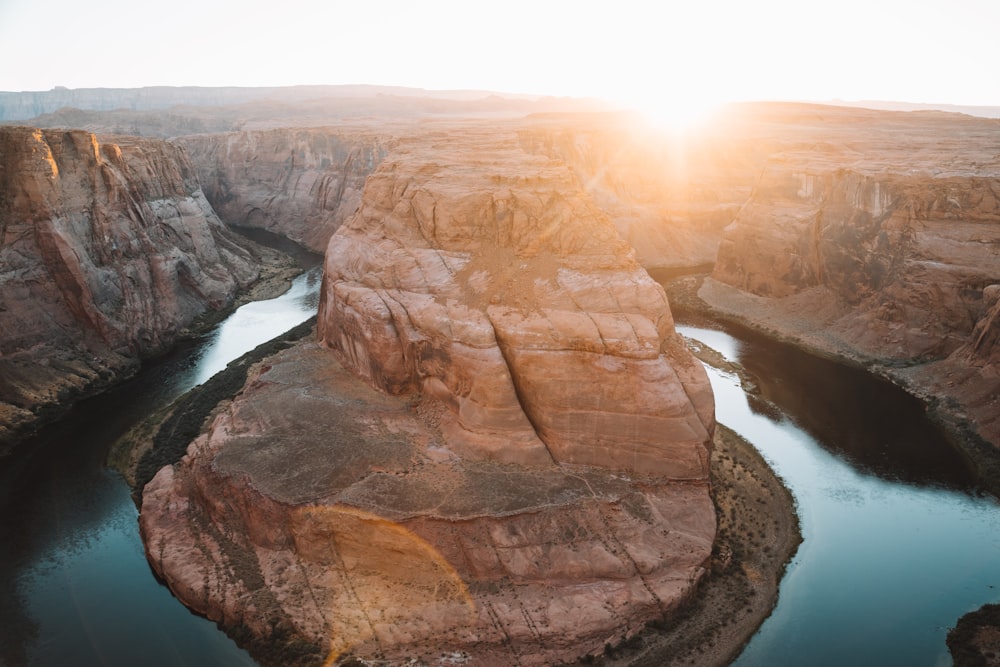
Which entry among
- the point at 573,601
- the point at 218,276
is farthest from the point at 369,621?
the point at 218,276

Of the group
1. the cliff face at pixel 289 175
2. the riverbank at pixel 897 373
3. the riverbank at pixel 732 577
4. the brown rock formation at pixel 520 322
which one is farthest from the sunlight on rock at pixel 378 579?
the cliff face at pixel 289 175

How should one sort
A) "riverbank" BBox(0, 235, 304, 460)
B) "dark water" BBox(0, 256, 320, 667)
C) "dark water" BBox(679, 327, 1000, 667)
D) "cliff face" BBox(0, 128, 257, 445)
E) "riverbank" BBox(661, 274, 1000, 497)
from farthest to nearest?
"cliff face" BBox(0, 128, 257, 445) < "riverbank" BBox(0, 235, 304, 460) < "riverbank" BBox(661, 274, 1000, 497) < "dark water" BBox(679, 327, 1000, 667) < "dark water" BBox(0, 256, 320, 667)

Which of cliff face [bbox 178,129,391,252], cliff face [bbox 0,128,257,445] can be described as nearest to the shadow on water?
cliff face [bbox 0,128,257,445]

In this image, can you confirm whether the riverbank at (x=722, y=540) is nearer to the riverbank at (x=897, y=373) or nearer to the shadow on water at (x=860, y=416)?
the shadow on water at (x=860, y=416)

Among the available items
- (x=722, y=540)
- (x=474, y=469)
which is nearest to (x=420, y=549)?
(x=474, y=469)

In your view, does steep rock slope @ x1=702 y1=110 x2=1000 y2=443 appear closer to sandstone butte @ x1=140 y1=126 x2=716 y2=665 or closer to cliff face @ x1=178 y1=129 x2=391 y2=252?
sandstone butte @ x1=140 y1=126 x2=716 y2=665

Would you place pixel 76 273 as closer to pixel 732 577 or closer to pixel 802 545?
pixel 732 577

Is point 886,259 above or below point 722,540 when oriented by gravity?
above
